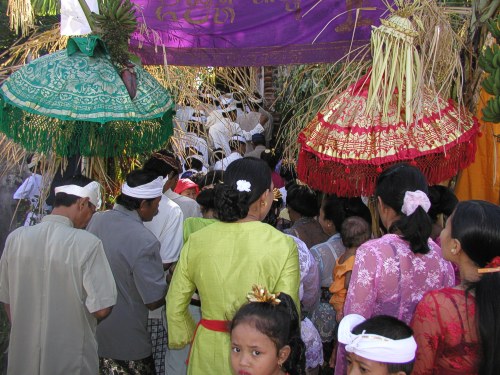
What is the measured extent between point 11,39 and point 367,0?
209 inches

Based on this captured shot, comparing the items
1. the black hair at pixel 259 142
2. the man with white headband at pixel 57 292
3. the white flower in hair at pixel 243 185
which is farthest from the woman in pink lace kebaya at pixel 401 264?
the black hair at pixel 259 142

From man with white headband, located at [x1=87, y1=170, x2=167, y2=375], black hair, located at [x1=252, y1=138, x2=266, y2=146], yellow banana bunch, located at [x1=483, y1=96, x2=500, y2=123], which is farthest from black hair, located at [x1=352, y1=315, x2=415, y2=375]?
black hair, located at [x1=252, y1=138, x2=266, y2=146]

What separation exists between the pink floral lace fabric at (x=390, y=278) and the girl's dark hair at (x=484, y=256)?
482 mm

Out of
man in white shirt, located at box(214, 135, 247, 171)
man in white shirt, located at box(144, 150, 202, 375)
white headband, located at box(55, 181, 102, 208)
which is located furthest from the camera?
man in white shirt, located at box(214, 135, 247, 171)

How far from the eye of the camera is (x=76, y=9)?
3717 mm

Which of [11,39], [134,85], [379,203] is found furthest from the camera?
[11,39]

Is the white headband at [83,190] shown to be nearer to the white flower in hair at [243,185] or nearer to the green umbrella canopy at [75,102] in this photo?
the green umbrella canopy at [75,102]

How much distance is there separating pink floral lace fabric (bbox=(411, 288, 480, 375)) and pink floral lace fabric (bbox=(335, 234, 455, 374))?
423 millimetres

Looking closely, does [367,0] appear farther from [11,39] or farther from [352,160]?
[11,39]

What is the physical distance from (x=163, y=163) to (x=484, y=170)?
6.90ft

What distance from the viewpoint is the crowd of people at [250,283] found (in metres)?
2.19

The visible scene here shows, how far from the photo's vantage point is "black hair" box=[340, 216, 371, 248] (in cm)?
358

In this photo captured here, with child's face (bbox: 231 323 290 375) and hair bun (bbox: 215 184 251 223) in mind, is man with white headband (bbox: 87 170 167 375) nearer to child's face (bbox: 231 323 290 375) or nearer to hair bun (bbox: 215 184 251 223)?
hair bun (bbox: 215 184 251 223)

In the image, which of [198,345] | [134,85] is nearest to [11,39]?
[134,85]
